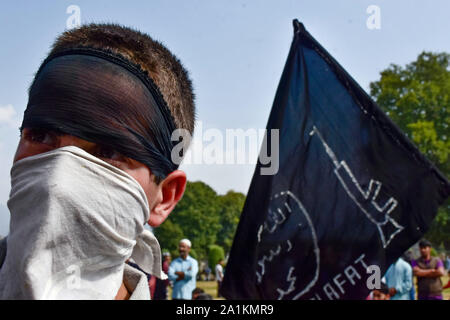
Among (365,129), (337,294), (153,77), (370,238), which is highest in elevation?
(365,129)

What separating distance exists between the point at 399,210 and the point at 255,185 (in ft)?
3.50

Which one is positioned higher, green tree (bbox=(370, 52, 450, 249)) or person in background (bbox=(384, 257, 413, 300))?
green tree (bbox=(370, 52, 450, 249))

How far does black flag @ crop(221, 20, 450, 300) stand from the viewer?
4.08 metres

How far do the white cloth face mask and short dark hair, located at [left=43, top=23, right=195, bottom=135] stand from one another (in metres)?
0.33

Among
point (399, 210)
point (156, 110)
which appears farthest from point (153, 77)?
point (399, 210)

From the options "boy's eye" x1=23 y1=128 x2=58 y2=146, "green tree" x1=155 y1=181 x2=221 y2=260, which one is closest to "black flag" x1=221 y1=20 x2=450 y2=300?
"boy's eye" x1=23 y1=128 x2=58 y2=146

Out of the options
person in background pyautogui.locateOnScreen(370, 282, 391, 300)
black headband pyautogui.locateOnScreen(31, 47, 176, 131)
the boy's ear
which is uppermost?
black headband pyautogui.locateOnScreen(31, 47, 176, 131)

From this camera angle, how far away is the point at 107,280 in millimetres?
1595

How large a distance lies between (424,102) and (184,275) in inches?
1398

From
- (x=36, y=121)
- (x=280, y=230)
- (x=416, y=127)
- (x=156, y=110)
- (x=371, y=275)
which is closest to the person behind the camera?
(x=36, y=121)

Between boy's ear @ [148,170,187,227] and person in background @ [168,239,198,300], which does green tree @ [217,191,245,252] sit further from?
boy's ear @ [148,170,187,227]

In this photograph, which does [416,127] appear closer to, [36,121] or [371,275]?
[371,275]

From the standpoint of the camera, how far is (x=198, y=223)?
6769 cm

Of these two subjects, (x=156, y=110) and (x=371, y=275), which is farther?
(x=371, y=275)
